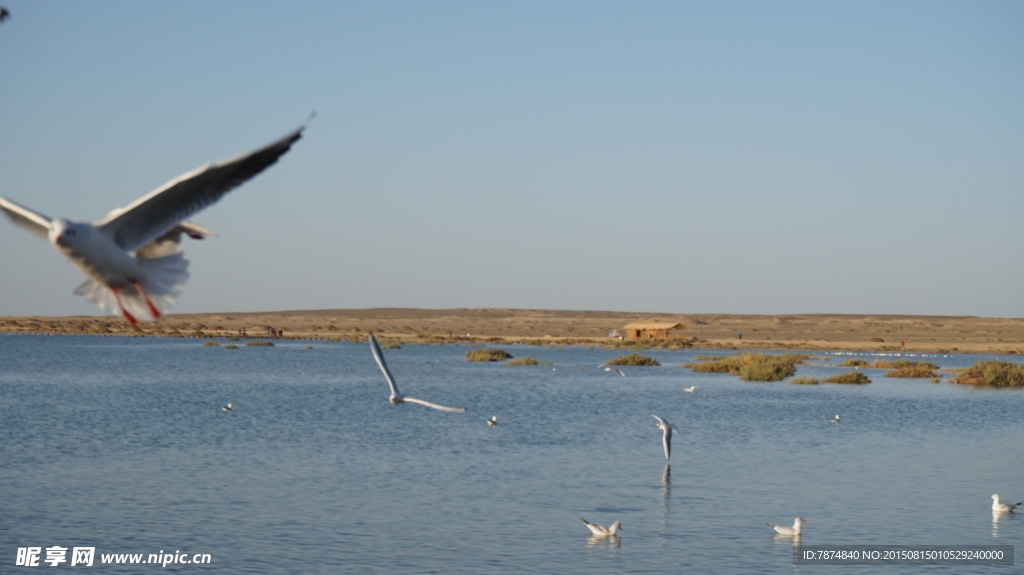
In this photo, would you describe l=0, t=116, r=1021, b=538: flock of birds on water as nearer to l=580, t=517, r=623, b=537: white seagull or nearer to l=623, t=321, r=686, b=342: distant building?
l=580, t=517, r=623, b=537: white seagull

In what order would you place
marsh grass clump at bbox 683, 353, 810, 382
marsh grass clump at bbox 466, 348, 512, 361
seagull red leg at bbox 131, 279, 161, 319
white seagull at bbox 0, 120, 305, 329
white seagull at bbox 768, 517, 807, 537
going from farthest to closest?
marsh grass clump at bbox 466, 348, 512, 361 < marsh grass clump at bbox 683, 353, 810, 382 < white seagull at bbox 768, 517, 807, 537 < seagull red leg at bbox 131, 279, 161, 319 < white seagull at bbox 0, 120, 305, 329

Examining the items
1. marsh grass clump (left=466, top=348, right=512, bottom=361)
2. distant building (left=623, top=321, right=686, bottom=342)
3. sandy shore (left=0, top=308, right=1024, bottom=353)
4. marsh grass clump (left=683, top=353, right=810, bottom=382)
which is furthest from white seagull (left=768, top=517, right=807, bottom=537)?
distant building (left=623, top=321, right=686, bottom=342)

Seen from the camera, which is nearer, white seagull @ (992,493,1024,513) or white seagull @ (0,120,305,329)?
white seagull @ (0,120,305,329)

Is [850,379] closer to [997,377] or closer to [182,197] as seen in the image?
[997,377]

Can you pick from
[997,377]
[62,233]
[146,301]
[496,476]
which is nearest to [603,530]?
[496,476]

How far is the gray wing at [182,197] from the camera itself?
26.2 ft

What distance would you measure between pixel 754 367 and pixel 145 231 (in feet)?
192

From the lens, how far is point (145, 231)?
8.31m

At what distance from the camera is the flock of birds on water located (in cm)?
773

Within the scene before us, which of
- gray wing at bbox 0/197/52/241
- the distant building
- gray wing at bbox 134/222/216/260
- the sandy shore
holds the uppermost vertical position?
the sandy shore

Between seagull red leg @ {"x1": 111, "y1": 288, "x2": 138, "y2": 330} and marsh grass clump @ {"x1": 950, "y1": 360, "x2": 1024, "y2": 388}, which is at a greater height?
marsh grass clump @ {"x1": 950, "y1": 360, "x2": 1024, "y2": 388}

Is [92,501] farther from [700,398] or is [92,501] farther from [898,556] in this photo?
[700,398]

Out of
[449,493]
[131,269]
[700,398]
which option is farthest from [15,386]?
[131,269]

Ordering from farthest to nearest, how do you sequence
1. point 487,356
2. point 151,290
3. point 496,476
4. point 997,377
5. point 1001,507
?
point 487,356 → point 997,377 → point 496,476 → point 1001,507 → point 151,290
